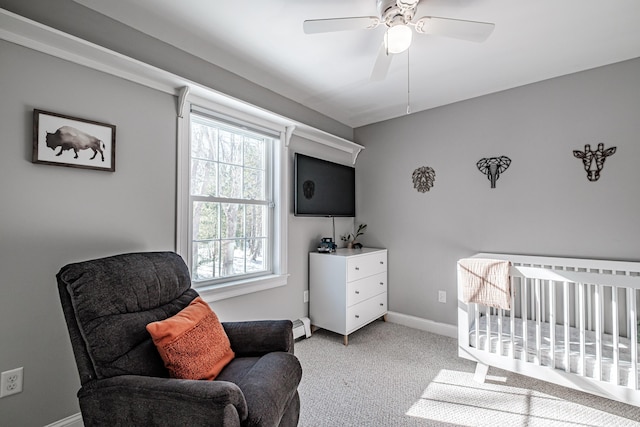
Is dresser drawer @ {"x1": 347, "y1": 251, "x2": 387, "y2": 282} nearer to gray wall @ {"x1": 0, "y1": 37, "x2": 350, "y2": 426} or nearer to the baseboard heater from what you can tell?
Result: the baseboard heater

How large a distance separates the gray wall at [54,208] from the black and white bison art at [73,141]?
0.09 meters

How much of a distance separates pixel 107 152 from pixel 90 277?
2.73 ft

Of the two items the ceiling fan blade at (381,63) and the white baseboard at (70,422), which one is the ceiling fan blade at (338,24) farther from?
the white baseboard at (70,422)

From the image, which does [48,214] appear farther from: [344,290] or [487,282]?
[487,282]

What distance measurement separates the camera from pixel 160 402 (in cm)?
107

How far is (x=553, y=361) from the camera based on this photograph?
1.93 meters

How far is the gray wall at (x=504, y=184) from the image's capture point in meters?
2.34

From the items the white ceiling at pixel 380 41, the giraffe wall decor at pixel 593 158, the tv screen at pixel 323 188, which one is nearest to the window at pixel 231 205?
the tv screen at pixel 323 188

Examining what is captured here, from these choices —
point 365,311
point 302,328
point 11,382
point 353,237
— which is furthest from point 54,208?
point 353,237

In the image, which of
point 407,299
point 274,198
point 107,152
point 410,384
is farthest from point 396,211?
point 107,152

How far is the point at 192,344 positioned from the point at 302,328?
1784mm

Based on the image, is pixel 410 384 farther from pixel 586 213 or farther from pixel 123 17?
pixel 123 17

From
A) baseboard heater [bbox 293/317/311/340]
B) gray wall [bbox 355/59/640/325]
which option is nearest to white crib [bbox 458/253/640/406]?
gray wall [bbox 355/59/640/325]

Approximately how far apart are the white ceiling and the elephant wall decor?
2.18 feet
